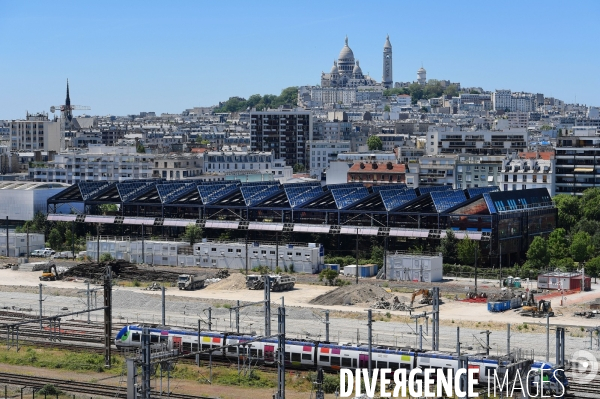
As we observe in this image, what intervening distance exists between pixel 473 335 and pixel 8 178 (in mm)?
59667

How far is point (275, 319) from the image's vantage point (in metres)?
42.6

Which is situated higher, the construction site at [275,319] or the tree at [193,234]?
the tree at [193,234]

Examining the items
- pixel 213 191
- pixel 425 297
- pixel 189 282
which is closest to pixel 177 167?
pixel 213 191

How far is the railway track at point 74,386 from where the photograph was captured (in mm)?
30234

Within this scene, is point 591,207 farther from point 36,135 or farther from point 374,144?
point 36,135

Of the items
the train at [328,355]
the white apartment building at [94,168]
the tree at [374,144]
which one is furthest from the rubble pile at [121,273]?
the tree at [374,144]

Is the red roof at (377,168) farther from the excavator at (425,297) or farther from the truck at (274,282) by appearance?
the excavator at (425,297)

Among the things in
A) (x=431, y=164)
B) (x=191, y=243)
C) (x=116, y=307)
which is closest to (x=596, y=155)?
(x=431, y=164)

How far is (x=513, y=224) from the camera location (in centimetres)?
5891

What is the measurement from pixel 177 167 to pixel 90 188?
24.0 m

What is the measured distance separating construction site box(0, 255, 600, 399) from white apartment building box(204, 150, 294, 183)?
125 feet

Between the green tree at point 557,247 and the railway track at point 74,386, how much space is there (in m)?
28.7

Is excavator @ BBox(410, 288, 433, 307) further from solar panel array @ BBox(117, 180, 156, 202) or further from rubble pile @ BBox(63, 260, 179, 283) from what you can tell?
solar panel array @ BBox(117, 180, 156, 202)

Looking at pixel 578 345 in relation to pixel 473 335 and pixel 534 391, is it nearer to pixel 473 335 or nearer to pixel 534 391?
pixel 473 335
